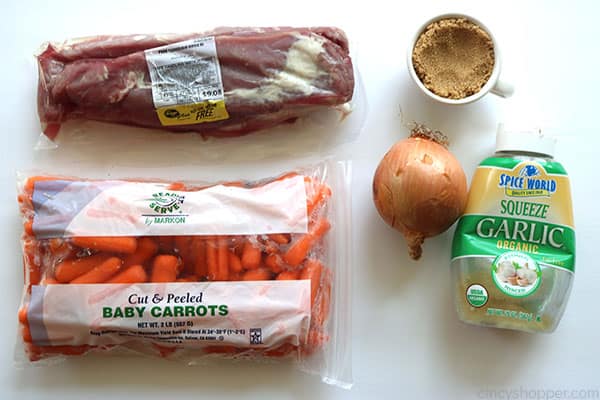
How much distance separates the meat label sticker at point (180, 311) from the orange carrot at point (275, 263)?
0.9 inches

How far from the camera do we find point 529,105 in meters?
1.02

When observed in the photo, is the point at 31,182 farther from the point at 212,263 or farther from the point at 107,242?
the point at 212,263

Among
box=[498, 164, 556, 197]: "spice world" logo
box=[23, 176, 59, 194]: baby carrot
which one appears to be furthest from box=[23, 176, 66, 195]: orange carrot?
box=[498, 164, 556, 197]: "spice world" logo

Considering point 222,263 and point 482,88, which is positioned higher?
point 482,88

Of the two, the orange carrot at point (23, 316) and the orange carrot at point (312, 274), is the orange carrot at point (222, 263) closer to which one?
the orange carrot at point (312, 274)

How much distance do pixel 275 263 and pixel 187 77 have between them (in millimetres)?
330

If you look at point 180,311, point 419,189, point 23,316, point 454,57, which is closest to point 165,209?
point 180,311

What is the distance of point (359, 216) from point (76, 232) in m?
0.45

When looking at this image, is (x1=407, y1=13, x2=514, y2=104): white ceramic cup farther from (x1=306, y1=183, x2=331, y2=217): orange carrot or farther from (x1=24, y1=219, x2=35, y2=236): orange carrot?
(x1=24, y1=219, x2=35, y2=236): orange carrot

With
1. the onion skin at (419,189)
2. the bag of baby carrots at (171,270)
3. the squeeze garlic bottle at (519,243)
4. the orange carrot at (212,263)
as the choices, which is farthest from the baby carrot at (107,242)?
the squeeze garlic bottle at (519,243)

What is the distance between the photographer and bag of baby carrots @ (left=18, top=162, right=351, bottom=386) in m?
0.88

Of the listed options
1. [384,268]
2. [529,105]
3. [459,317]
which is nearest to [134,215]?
[384,268]

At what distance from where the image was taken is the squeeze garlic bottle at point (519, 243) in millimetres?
903

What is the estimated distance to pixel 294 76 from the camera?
949 millimetres
